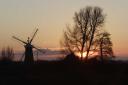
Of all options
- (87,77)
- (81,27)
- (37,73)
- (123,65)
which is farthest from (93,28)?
(87,77)

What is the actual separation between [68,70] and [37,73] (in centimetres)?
370

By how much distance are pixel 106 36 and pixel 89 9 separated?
511 cm

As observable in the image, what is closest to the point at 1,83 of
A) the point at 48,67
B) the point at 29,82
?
the point at 29,82

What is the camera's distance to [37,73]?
5494 centimetres

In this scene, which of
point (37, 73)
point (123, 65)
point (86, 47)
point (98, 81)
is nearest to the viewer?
point (98, 81)

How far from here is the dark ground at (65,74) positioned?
47062 mm

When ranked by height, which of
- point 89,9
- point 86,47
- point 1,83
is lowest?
point 1,83

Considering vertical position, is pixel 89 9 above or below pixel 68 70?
above

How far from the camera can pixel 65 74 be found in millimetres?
52406

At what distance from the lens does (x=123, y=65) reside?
59625 millimetres

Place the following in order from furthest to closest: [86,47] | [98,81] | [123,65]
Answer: [86,47] < [123,65] < [98,81]

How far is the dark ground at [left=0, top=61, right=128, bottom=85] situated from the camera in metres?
47.1

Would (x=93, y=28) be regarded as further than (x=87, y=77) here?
Yes

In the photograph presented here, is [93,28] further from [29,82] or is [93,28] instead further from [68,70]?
[29,82]
